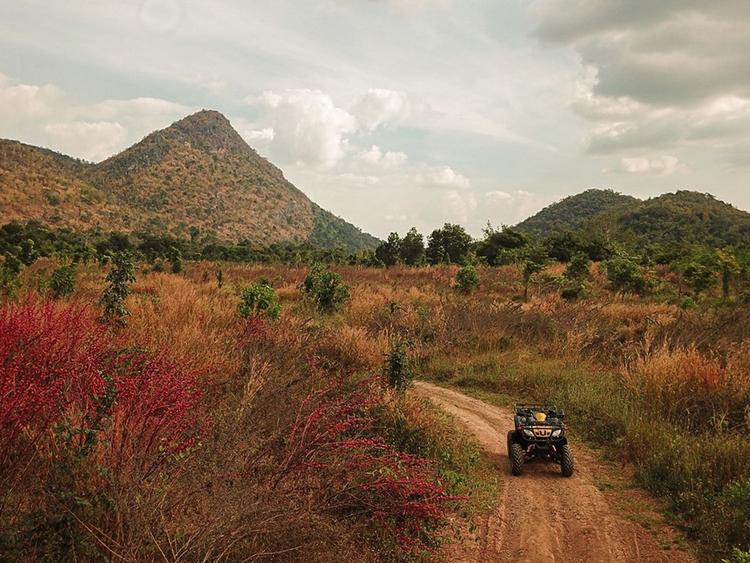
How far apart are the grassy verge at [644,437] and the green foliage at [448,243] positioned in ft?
133

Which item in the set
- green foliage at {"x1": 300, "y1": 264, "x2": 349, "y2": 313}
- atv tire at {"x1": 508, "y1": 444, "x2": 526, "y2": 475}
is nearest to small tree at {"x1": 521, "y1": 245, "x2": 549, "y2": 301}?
green foliage at {"x1": 300, "y1": 264, "x2": 349, "y2": 313}

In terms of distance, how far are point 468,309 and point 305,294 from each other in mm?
6213

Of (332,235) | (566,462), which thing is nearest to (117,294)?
(566,462)

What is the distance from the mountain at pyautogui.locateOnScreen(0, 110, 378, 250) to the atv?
7780 centimetres

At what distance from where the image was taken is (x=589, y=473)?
6.64 m

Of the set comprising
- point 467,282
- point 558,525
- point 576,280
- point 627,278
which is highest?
point 627,278

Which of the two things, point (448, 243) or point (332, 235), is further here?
point (332, 235)

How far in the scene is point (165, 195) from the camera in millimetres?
124312

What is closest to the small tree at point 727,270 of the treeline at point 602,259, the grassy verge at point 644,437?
the treeline at point 602,259

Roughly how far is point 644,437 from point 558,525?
265cm

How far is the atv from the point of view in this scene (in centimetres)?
646

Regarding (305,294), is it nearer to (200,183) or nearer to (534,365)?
(534,365)

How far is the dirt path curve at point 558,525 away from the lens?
4664 mm

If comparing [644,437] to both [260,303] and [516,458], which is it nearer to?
[516,458]
